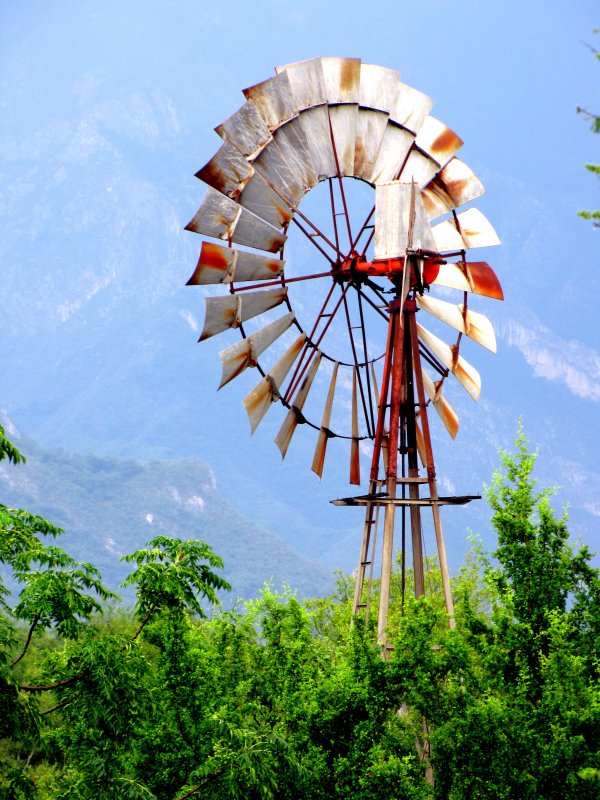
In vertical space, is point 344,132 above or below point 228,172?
above

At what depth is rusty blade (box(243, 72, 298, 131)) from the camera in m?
20.4

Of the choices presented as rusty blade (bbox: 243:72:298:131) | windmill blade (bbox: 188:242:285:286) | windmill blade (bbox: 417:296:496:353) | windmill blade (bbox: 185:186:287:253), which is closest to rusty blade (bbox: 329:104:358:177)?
rusty blade (bbox: 243:72:298:131)

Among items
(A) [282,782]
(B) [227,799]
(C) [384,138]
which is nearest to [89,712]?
(B) [227,799]

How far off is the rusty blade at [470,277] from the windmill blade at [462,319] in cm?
37

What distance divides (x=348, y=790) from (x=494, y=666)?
2373 millimetres

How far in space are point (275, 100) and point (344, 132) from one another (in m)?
1.18

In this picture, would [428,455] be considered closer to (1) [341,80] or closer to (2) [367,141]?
(2) [367,141]

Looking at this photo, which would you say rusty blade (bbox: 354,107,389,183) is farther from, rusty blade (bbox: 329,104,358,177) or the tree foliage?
the tree foliage

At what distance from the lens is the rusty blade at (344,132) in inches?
810

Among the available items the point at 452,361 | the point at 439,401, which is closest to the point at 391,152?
the point at 452,361

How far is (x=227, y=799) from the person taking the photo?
15.1m

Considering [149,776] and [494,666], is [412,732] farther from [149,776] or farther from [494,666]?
[149,776]

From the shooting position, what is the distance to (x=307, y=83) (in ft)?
67.7

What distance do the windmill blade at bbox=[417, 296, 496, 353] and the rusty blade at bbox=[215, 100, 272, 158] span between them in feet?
11.3
